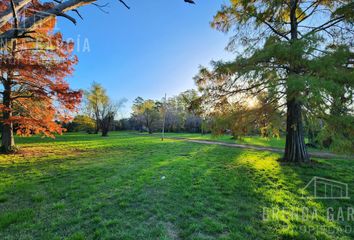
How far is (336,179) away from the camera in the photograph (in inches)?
211

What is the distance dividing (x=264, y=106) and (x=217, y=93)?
175 centimetres

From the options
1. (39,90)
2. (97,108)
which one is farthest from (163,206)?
(97,108)

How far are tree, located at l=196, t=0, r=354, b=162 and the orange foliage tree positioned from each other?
6.47m

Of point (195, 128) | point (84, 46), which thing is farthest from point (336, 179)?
point (195, 128)

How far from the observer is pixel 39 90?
8078 mm

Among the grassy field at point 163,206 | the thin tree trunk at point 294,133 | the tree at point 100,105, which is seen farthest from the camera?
the tree at point 100,105

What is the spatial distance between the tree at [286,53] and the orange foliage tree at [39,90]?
255 inches

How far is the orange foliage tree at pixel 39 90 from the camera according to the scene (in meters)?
7.96

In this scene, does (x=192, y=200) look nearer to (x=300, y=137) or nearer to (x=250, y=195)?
(x=250, y=195)

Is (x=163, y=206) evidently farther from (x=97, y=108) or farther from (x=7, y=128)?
(x=97, y=108)

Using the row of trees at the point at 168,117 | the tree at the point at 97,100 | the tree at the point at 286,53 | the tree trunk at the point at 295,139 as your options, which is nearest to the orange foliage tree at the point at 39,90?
the tree at the point at 286,53

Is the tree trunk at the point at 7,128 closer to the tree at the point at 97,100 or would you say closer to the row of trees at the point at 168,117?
the tree at the point at 97,100

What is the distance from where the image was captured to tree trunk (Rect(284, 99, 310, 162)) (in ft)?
23.1

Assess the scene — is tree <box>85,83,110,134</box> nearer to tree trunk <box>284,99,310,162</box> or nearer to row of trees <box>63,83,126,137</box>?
row of trees <box>63,83,126,137</box>
